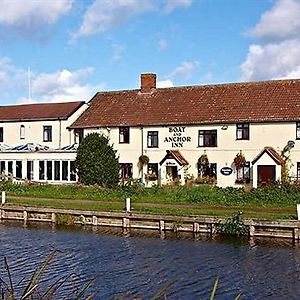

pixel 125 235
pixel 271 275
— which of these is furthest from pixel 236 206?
pixel 271 275

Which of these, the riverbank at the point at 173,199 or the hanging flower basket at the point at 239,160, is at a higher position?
the hanging flower basket at the point at 239,160

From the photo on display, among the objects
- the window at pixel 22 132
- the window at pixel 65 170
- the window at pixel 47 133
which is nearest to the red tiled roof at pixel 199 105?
the window at pixel 47 133

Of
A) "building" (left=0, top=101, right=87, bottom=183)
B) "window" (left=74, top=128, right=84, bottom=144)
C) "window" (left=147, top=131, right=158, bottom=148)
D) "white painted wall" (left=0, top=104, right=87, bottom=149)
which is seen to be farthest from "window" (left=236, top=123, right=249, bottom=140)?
"white painted wall" (left=0, top=104, right=87, bottom=149)

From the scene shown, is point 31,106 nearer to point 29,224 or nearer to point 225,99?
point 225,99

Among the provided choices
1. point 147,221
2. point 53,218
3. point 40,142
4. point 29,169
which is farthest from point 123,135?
point 147,221

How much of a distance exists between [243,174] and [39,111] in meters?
19.3

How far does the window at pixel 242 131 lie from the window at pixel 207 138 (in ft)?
5.28

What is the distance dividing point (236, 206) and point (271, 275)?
1270 cm

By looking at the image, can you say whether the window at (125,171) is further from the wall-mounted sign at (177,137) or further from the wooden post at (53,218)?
the wooden post at (53,218)

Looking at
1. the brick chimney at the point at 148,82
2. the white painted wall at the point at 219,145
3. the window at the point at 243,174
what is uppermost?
the brick chimney at the point at 148,82

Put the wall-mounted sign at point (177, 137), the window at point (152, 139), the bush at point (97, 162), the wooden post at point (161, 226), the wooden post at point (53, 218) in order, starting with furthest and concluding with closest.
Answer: the window at point (152, 139)
the wall-mounted sign at point (177, 137)
the bush at point (97, 162)
the wooden post at point (53, 218)
the wooden post at point (161, 226)

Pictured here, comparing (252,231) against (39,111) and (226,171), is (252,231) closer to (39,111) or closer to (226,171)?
(226,171)

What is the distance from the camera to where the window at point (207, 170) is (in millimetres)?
42125

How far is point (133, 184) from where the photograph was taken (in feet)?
135
